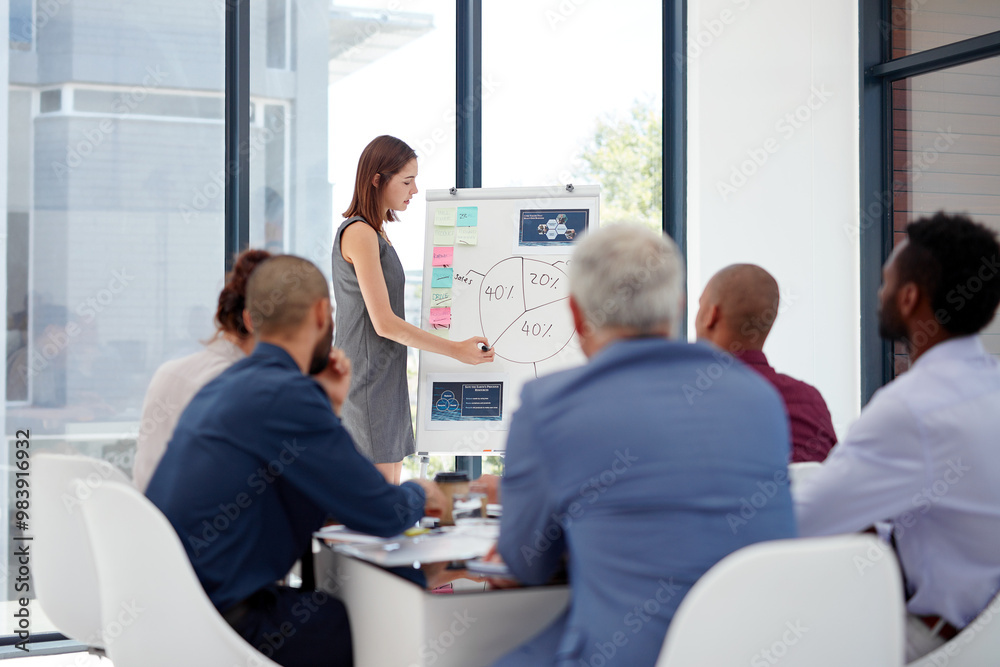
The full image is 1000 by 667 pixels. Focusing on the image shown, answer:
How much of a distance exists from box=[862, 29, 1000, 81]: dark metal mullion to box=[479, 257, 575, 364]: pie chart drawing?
196cm

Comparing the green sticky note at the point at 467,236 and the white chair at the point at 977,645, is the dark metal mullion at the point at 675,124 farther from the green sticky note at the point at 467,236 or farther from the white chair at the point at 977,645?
the white chair at the point at 977,645

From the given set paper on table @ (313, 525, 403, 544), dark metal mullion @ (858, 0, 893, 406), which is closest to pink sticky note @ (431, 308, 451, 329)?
paper on table @ (313, 525, 403, 544)

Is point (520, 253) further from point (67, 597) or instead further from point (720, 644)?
point (720, 644)

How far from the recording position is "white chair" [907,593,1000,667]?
1.46 meters

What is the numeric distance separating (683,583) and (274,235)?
3.06 metres

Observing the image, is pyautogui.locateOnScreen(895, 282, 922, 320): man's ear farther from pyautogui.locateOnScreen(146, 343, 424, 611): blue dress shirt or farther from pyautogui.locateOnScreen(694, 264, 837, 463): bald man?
pyautogui.locateOnScreen(146, 343, 424, 611): blue dress shirt

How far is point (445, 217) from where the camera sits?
145 inches

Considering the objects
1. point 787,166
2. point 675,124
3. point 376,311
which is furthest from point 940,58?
point 376,311

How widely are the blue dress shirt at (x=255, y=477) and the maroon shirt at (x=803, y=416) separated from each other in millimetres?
1010

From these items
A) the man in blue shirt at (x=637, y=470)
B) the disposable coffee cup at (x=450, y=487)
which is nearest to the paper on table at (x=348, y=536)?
the disposable coffee cup at (x=450, y=487)

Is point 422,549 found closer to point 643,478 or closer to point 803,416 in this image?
point 643,478

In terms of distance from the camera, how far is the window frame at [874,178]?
169 inches

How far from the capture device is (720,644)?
109 centimetres

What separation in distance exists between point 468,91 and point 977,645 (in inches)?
125
